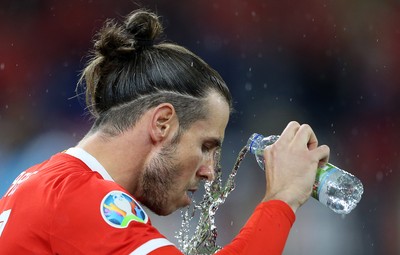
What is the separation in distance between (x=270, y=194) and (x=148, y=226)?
0.40 meters

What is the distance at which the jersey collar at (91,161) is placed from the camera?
1.91 metres

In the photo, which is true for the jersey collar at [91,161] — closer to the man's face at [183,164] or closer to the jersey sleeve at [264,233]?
the man's face at [183,164]

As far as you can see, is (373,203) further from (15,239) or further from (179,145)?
(15,239)

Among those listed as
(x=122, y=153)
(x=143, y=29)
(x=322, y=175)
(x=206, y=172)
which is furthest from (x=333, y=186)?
(x=143, y=29)

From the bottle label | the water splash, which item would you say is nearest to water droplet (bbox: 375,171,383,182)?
the water splash

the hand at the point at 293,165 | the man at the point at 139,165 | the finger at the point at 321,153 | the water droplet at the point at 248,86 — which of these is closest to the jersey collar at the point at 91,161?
the man at the point at 139,165

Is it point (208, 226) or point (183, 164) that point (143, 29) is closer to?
point (183, 164)

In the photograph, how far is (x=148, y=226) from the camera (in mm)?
1696

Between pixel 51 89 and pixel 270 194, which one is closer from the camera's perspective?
pixel 270 194

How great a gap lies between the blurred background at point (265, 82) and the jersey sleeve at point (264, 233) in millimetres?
3435

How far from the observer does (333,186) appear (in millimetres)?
2197

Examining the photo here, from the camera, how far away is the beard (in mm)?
2035

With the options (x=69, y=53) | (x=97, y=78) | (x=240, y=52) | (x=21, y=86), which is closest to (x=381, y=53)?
(x=240, y=52)

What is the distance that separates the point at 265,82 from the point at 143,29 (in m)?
3.41
